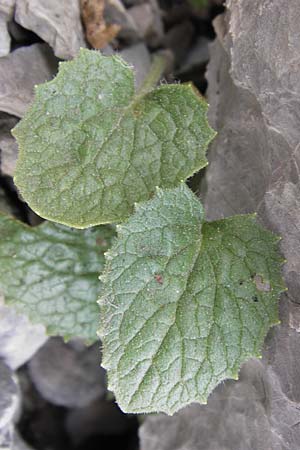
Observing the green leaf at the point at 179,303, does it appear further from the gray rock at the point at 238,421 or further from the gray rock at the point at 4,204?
the gray rock at the point at 4,204

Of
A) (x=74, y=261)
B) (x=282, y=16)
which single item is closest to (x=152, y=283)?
(x=74, y=261)

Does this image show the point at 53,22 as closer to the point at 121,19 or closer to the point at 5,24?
the point at 5,24

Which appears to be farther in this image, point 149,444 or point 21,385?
point 21,385

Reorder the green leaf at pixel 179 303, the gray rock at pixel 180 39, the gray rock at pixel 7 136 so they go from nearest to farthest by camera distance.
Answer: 1. the green leaf at pixel 179 303
2. the gray rock at pixel 7 136
3. the gray rock at pixel 180 39

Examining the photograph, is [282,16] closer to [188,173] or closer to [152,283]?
[188,173]

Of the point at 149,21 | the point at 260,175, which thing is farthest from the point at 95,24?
the point at 260,175

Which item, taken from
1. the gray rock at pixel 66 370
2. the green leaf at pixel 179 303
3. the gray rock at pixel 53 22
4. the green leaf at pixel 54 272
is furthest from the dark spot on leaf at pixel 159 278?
the gray rock at pixel 66 370

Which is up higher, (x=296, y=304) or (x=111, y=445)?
(x=296, y=304)
